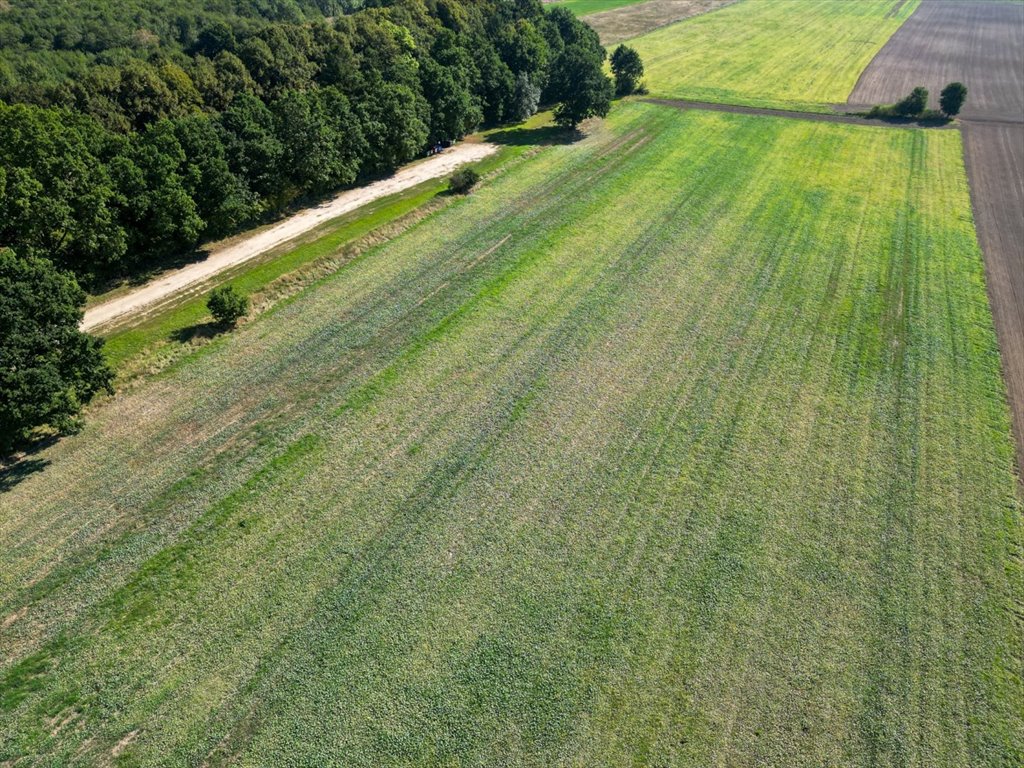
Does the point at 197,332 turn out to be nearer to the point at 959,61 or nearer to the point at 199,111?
the point at 199,111

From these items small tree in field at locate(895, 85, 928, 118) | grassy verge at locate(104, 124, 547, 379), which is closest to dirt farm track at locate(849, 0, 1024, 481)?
small tree in field at locate(895, 85, 928, 118)

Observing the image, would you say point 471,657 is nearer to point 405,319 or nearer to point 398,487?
point 398,487

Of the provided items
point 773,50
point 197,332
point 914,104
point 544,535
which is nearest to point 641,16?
point 773,50

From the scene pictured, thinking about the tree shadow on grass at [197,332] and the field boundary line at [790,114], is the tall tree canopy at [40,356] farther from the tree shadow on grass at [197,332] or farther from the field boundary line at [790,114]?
the field boundary line at [790,114]

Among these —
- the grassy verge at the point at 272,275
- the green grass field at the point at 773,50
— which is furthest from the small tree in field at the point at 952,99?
the grassy verge at the point at 272,275

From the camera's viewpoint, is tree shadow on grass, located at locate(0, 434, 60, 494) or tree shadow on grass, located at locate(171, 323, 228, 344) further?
tree shadow on grass, located at locate(171, 323, 228, 344)

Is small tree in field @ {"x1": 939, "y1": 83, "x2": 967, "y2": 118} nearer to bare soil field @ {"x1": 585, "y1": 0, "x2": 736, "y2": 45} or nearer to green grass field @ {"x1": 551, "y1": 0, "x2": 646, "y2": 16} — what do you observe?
bare soil field @ {"x1": 585, "y1": 0, "x2": 736, "y2": 45}
